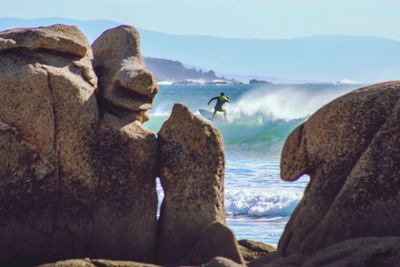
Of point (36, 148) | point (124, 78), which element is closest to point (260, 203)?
point (124, 78)

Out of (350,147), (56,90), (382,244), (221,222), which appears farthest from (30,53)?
(382,244)

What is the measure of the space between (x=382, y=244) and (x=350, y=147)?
2224 millimetres

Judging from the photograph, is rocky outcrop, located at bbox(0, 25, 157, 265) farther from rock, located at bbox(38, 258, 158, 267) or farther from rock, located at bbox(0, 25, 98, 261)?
rock, located at bbox(38, 258, 158, 267)

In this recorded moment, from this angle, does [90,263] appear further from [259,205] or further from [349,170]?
[259,205]

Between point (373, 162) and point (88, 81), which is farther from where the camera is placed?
point (88, 81)

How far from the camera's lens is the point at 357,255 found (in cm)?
1445

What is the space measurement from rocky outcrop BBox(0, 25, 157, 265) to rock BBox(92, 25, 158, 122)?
38 centimetres

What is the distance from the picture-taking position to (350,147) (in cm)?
1650

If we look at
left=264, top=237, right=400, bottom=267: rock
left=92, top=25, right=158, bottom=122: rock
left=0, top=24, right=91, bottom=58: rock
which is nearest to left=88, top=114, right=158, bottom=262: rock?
left=92, top=25, right=158, bottom=122: rock

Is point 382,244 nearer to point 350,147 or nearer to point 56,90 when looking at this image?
point 350,147

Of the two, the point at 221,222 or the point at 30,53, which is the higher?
the point at 30,53

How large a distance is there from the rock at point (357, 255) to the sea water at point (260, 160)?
23.0 feet

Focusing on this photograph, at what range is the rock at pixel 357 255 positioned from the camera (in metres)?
14.2

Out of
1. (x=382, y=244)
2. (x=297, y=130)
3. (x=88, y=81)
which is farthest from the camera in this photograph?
(x=88, y=81)
